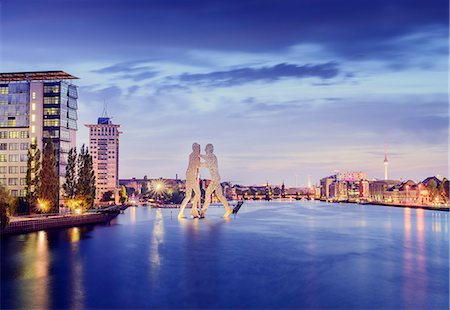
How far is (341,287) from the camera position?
103ft

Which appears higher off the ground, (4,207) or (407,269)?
(4,207)

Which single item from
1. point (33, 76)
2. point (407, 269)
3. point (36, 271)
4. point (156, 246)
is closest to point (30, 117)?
point (33, 76)

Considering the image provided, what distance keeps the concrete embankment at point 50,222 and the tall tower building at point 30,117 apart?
13.2m

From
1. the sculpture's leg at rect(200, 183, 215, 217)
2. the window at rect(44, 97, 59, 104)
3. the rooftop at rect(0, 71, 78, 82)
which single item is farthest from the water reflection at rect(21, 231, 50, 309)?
the rooftop at rect(0, 71, 78, 82)

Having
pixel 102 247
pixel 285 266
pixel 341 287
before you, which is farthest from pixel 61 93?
pixel 341 287

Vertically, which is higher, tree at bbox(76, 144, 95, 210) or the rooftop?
the rooftop

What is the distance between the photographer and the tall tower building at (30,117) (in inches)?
3364

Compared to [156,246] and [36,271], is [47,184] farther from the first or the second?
[36,271]

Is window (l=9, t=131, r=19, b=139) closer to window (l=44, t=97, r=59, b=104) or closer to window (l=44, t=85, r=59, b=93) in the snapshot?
window (l=44, t=97, r=59, b=104)

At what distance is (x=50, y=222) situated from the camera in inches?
2530

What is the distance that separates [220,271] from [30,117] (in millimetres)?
63578

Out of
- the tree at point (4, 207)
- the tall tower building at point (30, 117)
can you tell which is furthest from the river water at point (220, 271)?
the tall tower building at point (30, 117)

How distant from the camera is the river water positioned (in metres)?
28.0

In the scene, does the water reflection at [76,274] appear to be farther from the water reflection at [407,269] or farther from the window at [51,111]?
the window at [51,111]
